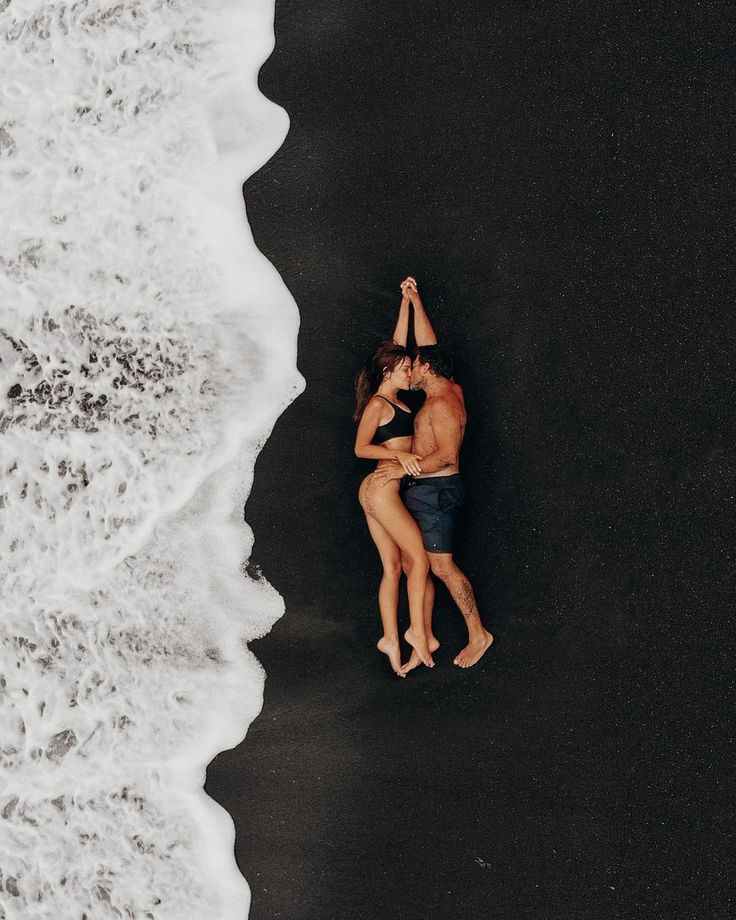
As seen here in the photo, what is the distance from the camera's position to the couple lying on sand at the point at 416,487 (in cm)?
284

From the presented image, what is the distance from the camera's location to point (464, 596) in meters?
2.90

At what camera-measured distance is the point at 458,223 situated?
3.04m

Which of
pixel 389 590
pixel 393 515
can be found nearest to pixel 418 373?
pixel 393 515

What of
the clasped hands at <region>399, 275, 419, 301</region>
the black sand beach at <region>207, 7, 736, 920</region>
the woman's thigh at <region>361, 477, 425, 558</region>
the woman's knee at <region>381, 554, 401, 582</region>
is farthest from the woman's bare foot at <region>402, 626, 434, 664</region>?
the clasped hands at <region>399, 275, 419, 301</region>

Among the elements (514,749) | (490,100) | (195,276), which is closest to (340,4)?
(490,100)

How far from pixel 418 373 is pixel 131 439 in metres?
1.48

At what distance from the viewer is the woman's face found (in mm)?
2842

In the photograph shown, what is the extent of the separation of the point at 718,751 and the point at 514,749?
918 millimetres

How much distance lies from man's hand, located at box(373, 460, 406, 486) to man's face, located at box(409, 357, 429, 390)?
37 centimetres

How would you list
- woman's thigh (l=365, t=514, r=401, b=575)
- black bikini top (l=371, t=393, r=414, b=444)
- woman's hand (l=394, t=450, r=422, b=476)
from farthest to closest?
black bikini top (l=371, t=393, r=414, b=444) < woman's thigh (l=365, t=514, r=401, b=575) < woman's hand (l=394, t=450, r=422, b=476)

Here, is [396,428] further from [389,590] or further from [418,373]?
[389,590]

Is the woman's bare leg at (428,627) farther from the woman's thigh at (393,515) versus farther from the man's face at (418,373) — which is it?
the man's face at (418,373)

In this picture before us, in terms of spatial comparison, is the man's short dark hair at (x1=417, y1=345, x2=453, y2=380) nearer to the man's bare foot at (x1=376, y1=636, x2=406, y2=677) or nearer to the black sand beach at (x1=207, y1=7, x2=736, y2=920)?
the black sand beach at (x1=207, y1=7, x2=736, y2=920)

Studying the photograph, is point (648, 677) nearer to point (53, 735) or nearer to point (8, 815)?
point (53, 735)
